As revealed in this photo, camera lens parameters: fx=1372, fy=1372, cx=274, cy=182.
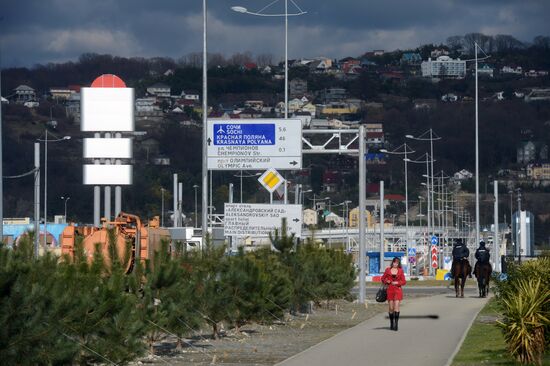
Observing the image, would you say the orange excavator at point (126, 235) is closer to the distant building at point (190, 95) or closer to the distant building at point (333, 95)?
the distant building at point (190, 95)

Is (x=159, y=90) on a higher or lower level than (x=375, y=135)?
higher

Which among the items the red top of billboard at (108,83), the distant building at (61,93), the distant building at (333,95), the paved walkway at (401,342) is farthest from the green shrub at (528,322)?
the distant building at (333,95)

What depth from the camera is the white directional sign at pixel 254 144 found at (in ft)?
138

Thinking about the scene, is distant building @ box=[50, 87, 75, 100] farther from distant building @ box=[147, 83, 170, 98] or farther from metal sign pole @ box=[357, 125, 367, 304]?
metal sign pole @ box=[357, 125, 367, 304]

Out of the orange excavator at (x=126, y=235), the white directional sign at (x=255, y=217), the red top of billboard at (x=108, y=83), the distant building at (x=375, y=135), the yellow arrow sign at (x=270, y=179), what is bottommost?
the orange excavator at (x=126, y=235)

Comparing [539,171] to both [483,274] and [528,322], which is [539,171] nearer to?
[483,274]

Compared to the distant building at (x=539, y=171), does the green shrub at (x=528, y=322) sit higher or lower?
lower

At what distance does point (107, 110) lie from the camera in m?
52.0

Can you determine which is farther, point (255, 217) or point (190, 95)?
A: point (190, 95)

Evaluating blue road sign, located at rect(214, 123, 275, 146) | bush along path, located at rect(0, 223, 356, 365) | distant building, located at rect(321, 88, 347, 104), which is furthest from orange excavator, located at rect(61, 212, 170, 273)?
distant building, located at rect(321, 88, 347, 104)

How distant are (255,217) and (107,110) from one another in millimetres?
14549

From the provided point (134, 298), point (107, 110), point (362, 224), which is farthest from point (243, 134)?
point (134, 298)

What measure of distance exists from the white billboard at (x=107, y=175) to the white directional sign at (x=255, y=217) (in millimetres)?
13057

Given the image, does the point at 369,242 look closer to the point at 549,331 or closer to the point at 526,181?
the point at 526,181
